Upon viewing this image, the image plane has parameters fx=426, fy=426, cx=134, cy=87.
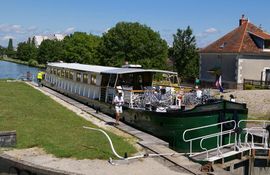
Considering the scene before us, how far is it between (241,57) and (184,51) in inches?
701

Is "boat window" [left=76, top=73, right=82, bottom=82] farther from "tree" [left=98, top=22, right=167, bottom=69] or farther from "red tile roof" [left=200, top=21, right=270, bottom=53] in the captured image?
"tree" [left=98, top=22, right=167, bottom=69]

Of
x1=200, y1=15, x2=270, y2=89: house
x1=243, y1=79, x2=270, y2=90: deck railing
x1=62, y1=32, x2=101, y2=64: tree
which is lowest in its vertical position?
x1=243, y1=79, x2=270, y2=90: deck railing

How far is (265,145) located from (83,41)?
294 ft

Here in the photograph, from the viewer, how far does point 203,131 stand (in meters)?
15.9

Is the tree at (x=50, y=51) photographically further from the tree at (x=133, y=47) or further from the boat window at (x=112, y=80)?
Result: the boat window at (x=112, y=80)

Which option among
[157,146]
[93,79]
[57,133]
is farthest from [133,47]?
[157,146]

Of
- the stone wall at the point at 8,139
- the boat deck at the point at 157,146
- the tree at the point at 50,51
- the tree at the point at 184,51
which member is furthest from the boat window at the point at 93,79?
the tree at the point at 50,51

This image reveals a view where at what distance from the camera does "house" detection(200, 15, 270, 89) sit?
47.1 m

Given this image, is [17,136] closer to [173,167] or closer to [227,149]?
[173,167]

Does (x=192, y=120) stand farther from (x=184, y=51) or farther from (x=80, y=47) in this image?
(x=80, y=47)

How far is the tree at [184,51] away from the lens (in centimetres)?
6338

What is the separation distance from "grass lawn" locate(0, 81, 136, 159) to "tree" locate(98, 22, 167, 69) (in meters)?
44.1

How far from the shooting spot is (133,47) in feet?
219

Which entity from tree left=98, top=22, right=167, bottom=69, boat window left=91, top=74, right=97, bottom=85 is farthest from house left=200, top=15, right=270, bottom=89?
boat window left=91, top=74, right=97, bottom=85
